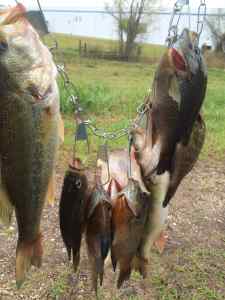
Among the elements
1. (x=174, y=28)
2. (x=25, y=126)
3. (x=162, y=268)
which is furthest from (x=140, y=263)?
(x=162, y=268)

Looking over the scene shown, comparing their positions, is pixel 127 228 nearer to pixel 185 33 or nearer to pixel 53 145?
pixel 53 145

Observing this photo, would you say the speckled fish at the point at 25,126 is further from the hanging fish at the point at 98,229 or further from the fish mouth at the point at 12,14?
the hanging fish at the point at 98,229

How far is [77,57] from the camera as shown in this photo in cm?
2347

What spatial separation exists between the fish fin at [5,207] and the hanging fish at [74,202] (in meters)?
0.23

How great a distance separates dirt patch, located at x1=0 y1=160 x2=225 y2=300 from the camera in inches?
130

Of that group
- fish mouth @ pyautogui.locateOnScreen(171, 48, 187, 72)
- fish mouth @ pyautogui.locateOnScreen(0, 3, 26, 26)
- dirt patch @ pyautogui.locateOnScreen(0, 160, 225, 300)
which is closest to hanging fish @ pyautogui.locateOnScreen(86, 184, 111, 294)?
fish mouth @ pyautogui.locateOnScreen(171, 48, 187, 72)

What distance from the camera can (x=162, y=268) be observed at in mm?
3639

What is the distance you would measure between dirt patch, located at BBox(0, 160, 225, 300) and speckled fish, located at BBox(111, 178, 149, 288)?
56.4 inches

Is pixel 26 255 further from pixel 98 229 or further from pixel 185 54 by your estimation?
pixel 185 54

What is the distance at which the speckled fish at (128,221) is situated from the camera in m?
1.86

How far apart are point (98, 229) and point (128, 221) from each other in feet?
0.42

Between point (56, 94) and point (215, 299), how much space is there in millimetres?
2355

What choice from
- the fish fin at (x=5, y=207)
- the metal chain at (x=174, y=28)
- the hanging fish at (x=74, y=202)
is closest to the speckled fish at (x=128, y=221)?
the hanging fish at (x=74, y=202)

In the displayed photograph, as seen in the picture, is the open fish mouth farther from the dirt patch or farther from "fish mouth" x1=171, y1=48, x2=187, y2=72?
the dirt patch
